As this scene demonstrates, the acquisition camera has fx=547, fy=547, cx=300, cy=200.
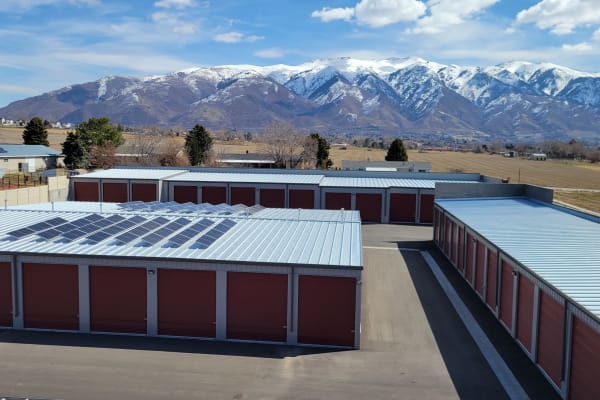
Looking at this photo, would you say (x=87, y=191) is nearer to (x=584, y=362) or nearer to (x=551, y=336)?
(x=551, y=336)

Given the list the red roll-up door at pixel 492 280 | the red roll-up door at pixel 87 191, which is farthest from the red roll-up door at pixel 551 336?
the red roll-up door at pixel 87 191

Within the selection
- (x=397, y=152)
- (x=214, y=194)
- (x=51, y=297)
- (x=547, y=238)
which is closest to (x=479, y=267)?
(x=547, y=238)

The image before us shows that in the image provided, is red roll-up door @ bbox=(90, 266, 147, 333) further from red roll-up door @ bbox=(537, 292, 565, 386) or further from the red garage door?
the red garage door

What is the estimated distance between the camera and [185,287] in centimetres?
1827

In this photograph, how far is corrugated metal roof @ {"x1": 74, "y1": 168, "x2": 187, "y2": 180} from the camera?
4581 cm

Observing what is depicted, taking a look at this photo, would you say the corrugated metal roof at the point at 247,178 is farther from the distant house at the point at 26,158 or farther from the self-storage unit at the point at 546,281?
the distant house at the point at 26,158

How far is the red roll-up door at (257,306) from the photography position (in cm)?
1788

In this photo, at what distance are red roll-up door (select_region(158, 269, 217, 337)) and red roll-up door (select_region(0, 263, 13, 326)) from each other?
5.32 meters

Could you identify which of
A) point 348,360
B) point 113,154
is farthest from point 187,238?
point 113,154

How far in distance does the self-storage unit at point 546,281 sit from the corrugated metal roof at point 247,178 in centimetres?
1835

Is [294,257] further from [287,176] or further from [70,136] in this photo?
[70,136]

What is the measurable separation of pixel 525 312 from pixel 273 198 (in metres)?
29.0

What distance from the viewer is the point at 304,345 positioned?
17.7m

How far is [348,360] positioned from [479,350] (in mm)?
4363
